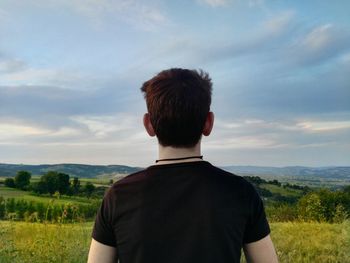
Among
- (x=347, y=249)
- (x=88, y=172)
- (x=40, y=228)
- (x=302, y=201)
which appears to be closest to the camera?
(x=40, y=228)

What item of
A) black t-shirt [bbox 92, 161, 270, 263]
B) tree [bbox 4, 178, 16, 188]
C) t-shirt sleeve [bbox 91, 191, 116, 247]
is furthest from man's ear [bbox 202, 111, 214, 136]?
tree [bbox 4, 178, 16, 188]

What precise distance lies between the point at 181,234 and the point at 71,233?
5386 millimetres

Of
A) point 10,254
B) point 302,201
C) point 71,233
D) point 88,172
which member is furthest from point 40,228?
point 88,172

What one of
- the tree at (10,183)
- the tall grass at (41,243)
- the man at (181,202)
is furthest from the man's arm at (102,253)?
the tree at (10,183)

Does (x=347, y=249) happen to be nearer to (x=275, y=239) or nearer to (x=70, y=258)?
(x=275, y=239)

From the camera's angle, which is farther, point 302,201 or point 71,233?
point 302,201

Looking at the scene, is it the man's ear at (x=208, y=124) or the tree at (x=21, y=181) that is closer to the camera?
the man's ear at (x=208, y=124)

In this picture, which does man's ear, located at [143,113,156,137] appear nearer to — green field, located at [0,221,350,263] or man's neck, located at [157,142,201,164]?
man's neck, located at [157,142,201,164]

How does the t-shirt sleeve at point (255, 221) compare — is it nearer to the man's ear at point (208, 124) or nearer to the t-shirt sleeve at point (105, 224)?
the man's ear at point (208, 124)

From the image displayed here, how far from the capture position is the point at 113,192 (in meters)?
1.89

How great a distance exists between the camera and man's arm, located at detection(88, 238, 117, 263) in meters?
1.95

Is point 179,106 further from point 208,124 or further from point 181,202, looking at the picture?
point 181,202

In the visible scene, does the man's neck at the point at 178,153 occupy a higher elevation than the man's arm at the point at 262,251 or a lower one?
higher

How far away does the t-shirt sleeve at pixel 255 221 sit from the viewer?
187 centimetres
